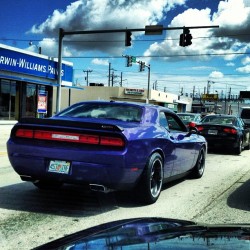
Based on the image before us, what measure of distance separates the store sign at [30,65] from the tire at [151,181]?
21029 millimetres

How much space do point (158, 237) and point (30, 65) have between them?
2717 centimetres

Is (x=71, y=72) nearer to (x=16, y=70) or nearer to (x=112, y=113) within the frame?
(x=16, y=70)

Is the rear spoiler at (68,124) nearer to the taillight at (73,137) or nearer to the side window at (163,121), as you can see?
the taillight at (73,137)

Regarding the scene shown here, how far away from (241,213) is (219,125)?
963 centimetres

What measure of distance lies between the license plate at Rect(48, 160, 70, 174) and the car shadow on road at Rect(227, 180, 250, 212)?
257 centimetres

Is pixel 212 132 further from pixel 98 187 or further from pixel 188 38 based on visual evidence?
pixel 98 187

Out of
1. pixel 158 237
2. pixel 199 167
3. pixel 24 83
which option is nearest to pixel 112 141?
pixel 158 237

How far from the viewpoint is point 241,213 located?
19.7 feet

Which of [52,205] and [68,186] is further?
[68,186]

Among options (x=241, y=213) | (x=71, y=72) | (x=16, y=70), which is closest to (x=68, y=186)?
(x=241, y=213)

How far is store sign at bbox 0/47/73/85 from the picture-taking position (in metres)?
26.2

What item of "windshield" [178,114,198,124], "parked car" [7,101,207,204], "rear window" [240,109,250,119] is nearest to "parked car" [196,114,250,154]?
"windshield" [178,114,198,124]

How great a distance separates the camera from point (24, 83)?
94.2 ft

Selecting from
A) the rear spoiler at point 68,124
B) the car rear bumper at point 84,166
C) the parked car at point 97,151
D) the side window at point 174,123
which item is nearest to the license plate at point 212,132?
the side window at point 174,123
